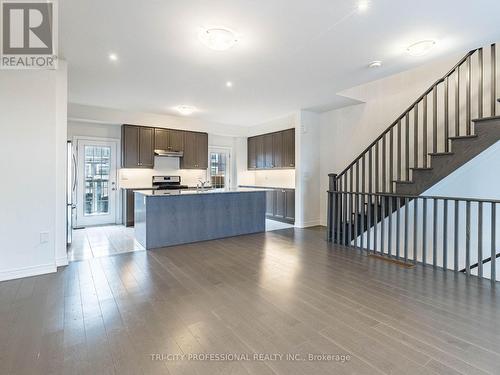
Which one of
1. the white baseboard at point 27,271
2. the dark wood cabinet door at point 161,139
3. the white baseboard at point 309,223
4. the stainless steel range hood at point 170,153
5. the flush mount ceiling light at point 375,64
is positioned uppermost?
the flush mount ceiling light at point 375,64

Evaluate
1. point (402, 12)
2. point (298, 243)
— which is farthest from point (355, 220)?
point (402, 12)

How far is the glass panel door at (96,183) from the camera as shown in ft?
20.9

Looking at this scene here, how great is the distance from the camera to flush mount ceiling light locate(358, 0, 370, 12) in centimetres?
246

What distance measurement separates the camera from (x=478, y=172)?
453 cm

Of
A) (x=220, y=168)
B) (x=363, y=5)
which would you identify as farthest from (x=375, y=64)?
(x=220, y=168)

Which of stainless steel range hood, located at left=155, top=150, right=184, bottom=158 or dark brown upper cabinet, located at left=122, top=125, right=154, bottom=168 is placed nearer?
dark brown upper cabinet, located at left=122, top=125, right=154, bottom=168

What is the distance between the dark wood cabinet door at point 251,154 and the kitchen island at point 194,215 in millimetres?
2613

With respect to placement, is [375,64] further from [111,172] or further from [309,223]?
[111,172]

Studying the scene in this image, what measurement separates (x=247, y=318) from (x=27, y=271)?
9.40ft

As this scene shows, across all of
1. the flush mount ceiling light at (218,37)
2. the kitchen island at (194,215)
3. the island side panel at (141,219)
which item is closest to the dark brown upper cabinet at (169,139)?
the kitchen island at (194,215)

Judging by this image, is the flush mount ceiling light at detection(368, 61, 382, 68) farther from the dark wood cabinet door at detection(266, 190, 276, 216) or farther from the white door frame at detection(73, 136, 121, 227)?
the white door frame at detection(73, 136, 121, 227)

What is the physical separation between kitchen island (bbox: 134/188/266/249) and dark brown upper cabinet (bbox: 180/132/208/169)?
2417 mm

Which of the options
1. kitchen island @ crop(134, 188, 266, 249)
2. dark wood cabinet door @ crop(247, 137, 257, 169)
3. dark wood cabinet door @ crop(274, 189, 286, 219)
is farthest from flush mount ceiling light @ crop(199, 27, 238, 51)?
dark wood cabinet door @ crop(247, 137, 257, 169)

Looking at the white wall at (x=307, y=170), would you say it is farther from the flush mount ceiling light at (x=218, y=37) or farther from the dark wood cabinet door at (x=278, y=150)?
the flush mount ceiling light at (x=218, y=37)
